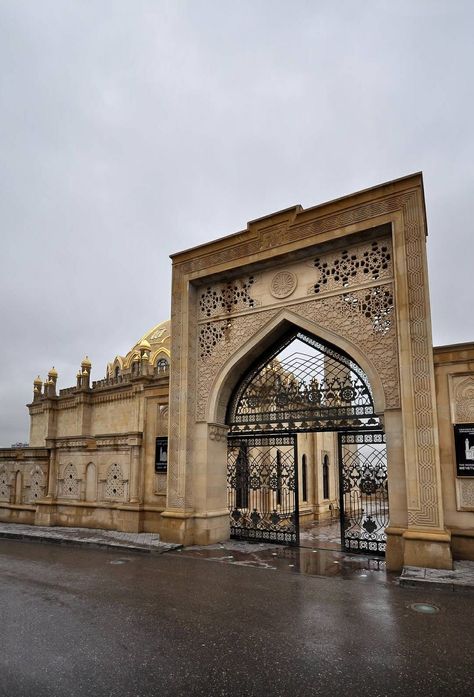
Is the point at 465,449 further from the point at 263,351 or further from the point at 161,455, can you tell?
the point at 161,455

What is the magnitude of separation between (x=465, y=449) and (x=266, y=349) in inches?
168

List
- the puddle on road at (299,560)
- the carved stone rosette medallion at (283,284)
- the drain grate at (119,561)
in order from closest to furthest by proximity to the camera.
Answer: the puddle on road at (299,560) < the drain grate at (119,561) < the carved stone rosette medallion at (283,284)

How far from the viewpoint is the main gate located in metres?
8.71

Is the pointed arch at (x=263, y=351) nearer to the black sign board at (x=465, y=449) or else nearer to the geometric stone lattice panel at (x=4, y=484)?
the black sign board at (x=465, y=449)

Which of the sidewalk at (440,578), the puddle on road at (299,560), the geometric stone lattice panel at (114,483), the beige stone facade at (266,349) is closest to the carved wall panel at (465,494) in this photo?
the beige stone facade at (266,349)

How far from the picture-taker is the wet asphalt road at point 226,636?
135 inches

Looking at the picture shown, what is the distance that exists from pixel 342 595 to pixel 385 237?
5.97 metres

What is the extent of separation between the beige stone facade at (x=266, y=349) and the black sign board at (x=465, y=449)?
4.2 inches

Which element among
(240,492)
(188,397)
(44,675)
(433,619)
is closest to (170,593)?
(44,675)

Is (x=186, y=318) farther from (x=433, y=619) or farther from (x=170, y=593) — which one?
(x=433, y=619)

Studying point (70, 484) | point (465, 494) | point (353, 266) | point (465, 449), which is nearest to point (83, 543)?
point (70, 484)

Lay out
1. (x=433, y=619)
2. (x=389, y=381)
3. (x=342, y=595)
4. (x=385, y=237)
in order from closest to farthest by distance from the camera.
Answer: (x=433, y=619), (x=342, y=595), (x=389, y=381), (x=385, y=237)

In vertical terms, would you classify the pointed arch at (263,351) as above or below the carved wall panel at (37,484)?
above

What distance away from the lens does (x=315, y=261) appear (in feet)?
30.7
